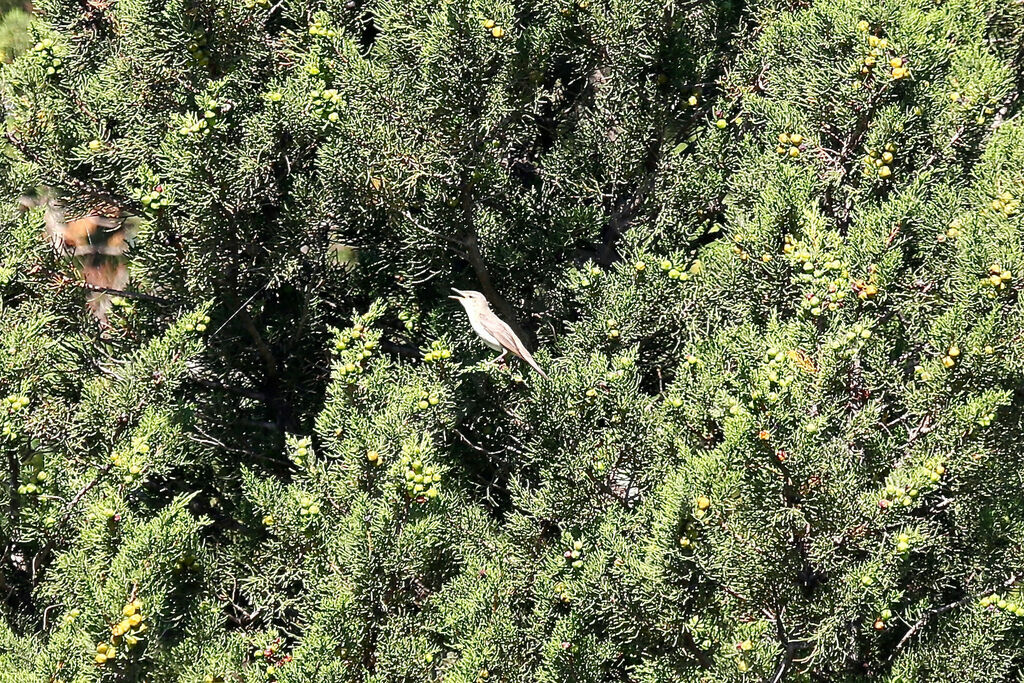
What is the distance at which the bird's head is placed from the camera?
4.84 meters

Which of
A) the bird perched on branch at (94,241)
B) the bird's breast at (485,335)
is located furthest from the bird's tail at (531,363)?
the bird perched on branch at (94,241)

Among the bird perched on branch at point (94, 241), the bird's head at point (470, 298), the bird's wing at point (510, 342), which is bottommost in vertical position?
the bird's wing at point (510, 342)

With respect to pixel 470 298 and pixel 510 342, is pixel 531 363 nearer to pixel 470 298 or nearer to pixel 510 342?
pixel 510 342

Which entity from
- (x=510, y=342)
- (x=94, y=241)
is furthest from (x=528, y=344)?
(x=94, y=241)

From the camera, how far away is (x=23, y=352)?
4.32 meters

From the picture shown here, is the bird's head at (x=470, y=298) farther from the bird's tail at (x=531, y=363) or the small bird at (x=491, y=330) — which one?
the bird's tail at (x=531, y=363)

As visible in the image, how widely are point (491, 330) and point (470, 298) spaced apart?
9.1 inches

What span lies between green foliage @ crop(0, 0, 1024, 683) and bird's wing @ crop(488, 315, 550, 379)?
0.10m

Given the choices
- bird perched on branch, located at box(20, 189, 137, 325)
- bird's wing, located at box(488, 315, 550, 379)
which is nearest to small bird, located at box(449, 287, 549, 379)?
bird's wing, located at box(488, 315, 550, 379)

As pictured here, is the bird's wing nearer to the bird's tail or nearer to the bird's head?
the bird's tail

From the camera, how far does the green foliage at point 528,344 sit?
153 inches

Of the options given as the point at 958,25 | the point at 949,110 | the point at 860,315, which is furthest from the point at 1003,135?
the point at 860,315

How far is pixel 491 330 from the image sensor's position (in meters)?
4.74

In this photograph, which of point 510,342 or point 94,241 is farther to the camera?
point 94,241
